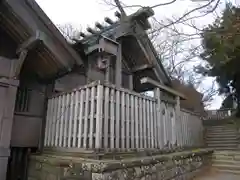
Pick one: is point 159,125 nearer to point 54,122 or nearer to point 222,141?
point 54,122

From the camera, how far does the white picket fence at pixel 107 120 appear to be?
14.1 feet

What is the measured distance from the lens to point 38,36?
16.2 feet

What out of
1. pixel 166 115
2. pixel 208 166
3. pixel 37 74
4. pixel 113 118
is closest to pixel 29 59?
pixel 37 74

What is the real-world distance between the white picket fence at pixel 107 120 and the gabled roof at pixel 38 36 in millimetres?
820

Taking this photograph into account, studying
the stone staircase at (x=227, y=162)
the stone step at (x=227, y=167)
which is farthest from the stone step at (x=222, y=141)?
the stone step at (x=227, y=167)

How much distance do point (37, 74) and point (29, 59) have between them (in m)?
0.44

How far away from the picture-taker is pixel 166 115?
6176mm

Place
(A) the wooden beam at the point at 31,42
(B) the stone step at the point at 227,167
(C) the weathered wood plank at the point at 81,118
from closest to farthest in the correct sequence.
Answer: (C) the weathered wood plank at the point at 81,118
(A) the wooden beam at the point at 31,42
(B) the stone step at the point at 227,167

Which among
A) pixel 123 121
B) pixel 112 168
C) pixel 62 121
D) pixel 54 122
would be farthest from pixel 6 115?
pixel 112 168

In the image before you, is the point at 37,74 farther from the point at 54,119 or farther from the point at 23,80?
the point at 54,119

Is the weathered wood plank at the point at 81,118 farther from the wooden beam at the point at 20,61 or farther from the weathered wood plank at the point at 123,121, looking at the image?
the wooden beam at the point at 20,61

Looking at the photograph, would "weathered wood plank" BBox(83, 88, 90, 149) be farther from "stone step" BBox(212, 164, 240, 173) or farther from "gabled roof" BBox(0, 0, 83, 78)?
"stone step" BBox(212, 164, 240, 173)

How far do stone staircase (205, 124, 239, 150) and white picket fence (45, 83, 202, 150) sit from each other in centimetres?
994

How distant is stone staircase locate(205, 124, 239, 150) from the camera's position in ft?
49.1
